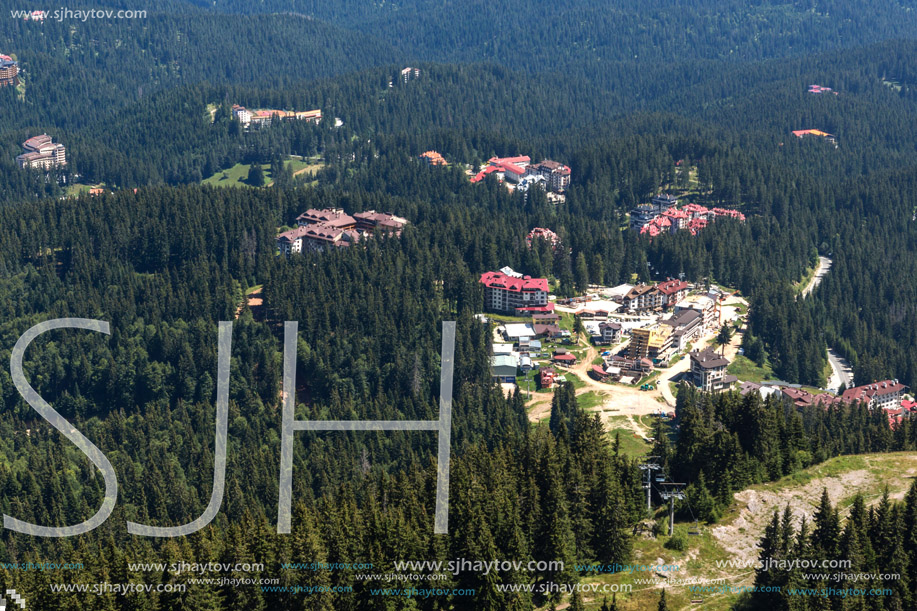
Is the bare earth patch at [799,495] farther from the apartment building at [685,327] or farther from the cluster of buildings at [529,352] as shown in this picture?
the apartment building at [685,327]

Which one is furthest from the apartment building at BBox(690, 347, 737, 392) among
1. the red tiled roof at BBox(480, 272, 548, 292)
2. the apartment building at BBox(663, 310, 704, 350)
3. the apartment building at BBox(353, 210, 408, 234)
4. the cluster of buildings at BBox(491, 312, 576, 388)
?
the apartment building at BBox(353, 210, 408, 234)

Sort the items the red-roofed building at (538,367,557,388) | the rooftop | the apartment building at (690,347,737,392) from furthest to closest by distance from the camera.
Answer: the apartment building at (690,347,737,392) → the rooftop → the red-roofed building at (538,367,557,388)

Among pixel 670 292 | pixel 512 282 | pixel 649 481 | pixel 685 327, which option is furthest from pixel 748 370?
pixel 649 481

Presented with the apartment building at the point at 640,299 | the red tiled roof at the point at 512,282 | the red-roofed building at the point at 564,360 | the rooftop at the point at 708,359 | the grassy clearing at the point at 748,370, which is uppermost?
the red tiled roof at the point at 512,282

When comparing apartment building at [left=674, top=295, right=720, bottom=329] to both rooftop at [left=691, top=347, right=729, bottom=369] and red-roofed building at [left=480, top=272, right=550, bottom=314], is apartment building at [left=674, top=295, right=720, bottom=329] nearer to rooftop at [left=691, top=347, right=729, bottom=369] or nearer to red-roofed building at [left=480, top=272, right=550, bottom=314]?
rooftop at [left=691, top=347, right=729, bottom=369]

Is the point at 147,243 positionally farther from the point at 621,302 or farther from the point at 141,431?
the point at 621,302

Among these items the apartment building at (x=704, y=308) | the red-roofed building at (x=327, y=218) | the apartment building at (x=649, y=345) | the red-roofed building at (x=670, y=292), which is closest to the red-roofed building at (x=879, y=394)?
the apartment building at (x=704, y=308)
